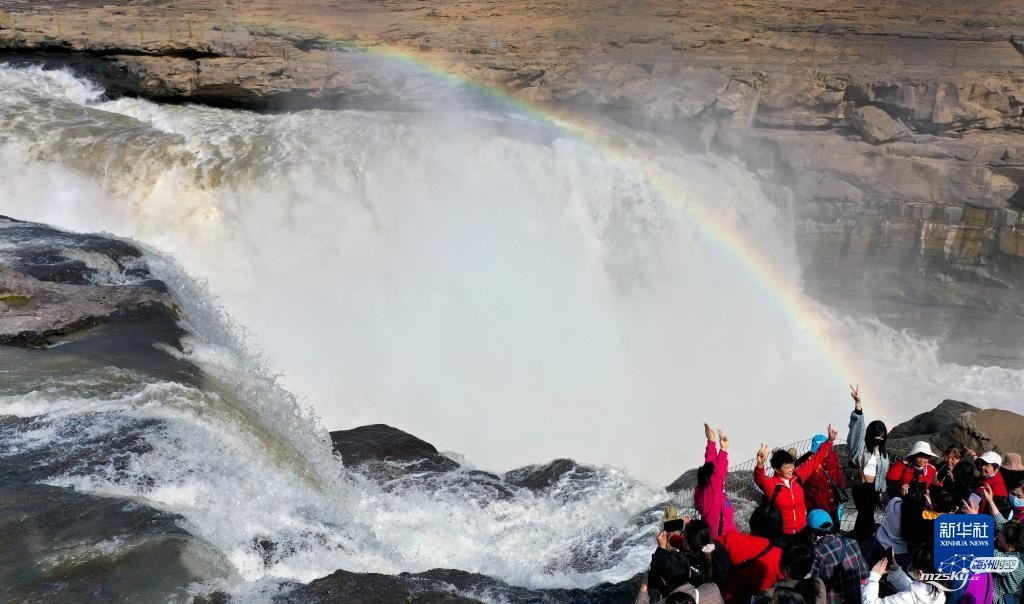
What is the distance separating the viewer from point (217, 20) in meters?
26.3

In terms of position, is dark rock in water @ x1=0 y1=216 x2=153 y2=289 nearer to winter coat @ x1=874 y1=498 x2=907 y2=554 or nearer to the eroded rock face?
winter coat @ x1=874 y1=498 x2=907 y2=554

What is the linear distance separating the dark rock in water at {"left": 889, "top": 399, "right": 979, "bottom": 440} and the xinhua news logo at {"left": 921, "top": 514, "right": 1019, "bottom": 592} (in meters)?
6.12

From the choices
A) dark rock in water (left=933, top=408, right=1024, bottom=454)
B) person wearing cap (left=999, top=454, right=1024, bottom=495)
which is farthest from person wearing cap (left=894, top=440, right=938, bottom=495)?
dark rock in water (left=933, top=408, right=1024, bottom=454)

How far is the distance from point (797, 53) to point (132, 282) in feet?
62.9

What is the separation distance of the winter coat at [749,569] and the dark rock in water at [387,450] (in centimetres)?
512

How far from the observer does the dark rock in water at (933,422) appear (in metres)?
10.4

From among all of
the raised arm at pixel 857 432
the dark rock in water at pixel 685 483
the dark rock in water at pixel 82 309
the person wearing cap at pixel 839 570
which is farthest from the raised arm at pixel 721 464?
the dark rock in water at pixel 82 309

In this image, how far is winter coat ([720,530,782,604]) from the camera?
5133 mm

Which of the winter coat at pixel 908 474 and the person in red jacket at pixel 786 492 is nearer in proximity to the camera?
the person in red jacket at pixel 786 492

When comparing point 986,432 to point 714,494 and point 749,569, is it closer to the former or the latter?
point 714,494

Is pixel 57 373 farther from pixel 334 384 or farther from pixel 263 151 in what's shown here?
pixel 263 151

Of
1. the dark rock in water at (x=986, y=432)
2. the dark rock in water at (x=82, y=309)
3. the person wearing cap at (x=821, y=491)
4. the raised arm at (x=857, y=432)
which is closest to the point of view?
the person wearing cap at (x=821, y=491)

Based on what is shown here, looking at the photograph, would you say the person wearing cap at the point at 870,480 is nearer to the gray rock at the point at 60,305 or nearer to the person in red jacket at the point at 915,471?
the person in red jacket at the point at 915,471

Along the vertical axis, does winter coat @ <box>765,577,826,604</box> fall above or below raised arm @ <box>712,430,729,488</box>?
below
